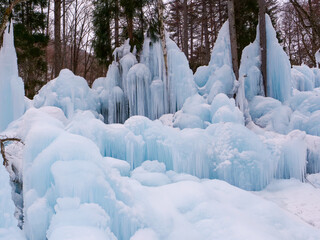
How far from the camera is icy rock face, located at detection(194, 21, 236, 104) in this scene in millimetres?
9562

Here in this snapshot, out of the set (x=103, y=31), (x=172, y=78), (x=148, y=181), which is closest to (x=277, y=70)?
(x=172, y=78)

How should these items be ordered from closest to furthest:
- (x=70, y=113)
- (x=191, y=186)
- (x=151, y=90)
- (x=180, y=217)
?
1. (x=180, y=217)
2. (x=191, y=186)
3. (x=70, y=113)
4. (x=151, y=90)

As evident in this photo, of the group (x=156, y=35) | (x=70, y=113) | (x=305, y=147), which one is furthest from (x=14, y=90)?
(x=305, y=147)

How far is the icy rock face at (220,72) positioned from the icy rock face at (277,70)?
1540mm

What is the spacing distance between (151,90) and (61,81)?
3.28m

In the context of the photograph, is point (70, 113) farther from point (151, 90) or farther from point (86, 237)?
point (86, 237)

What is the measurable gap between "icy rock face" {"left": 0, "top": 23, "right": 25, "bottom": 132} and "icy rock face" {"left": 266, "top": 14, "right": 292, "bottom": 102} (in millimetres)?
8430

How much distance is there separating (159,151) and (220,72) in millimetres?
4903

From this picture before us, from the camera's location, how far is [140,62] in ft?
36.1

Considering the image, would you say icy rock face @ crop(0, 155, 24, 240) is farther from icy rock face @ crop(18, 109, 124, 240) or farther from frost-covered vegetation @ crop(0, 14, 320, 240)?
icy rock face @ crop(18, 109, 124, 240)

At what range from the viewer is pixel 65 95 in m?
9.71

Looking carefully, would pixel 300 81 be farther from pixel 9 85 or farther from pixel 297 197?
pixel 9 85

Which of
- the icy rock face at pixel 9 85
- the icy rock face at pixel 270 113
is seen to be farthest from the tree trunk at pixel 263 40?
the icy rock face at pixel 9 85

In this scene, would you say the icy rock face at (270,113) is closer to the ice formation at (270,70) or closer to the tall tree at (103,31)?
the ice formation at (270,70)
